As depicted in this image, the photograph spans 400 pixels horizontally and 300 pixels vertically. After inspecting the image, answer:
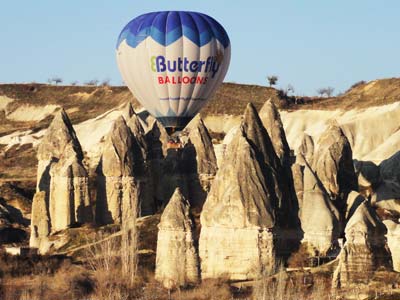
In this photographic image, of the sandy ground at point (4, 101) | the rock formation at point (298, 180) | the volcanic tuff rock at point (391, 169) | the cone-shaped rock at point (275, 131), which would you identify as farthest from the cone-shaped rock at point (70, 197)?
the sandy ground at point (4, 101)

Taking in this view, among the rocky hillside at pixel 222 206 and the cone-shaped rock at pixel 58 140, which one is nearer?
the rocky hillside at pixel 222 206

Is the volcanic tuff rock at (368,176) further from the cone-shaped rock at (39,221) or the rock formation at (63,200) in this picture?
the cone-shaped rock at (39,221)

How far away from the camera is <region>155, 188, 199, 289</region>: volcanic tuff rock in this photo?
131 feet

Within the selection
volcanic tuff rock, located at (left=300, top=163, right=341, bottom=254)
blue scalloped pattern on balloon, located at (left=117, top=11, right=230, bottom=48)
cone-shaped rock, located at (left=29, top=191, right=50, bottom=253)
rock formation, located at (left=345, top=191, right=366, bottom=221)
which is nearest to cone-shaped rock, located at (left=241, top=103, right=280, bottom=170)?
volcanic tuff rock, located at (left=300, top=163, right=341, bottom=254)

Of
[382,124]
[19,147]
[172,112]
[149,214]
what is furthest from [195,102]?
[19,147]

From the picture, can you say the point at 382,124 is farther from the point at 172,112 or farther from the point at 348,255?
the point at 348,255

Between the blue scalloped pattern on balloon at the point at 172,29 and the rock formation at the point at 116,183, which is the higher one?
the blue scalloped pattern on balloon at the point at 172,29

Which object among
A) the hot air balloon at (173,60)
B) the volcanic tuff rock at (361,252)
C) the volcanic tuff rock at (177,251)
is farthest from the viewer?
the hot air balloon at (173,60)

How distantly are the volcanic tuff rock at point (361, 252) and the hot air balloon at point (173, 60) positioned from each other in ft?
49.8

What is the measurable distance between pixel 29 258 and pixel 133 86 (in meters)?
9.88

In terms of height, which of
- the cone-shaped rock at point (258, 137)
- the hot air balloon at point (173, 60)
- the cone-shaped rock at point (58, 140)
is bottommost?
the cone-shaped rock at point (258, 137)

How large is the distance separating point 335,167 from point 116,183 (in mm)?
8302

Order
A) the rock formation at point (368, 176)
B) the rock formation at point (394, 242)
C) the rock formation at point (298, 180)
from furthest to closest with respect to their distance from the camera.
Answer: the rock formation at point (368, 176)
the rock formation at point (298, 180)
the rock formation at point (394, 242)

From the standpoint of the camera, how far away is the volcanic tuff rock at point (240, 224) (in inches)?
1559
